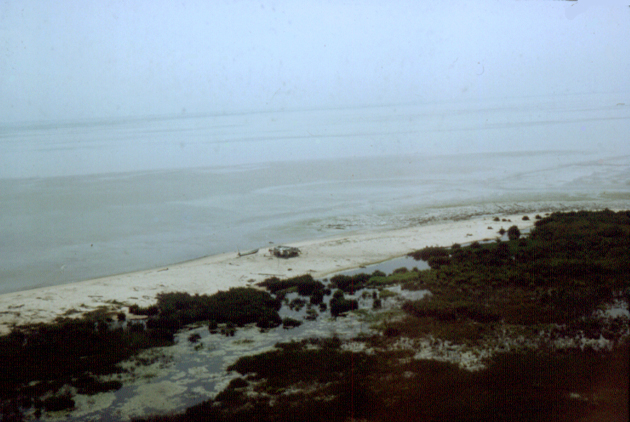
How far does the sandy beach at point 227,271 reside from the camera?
22.0m

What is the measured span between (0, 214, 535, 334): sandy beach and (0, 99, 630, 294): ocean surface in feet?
9.01

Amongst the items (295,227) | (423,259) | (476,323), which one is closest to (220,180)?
(295,227)

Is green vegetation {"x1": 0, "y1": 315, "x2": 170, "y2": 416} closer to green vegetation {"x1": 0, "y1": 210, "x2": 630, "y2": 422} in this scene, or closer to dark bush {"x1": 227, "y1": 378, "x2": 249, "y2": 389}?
green vegetation {"x1": 0, "y1": 210, "x2": 630, "y2": 422}

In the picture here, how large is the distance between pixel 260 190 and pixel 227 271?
89.3 feet

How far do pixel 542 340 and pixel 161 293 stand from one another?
52.4 feet

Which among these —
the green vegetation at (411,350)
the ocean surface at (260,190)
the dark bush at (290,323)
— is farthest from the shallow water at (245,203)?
the dark bush at (290,323)

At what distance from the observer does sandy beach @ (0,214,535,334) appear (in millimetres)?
21953

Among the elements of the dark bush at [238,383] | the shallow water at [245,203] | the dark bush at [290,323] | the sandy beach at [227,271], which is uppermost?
the shallow water at [245,203]

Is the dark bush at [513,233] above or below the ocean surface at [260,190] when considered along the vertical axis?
below

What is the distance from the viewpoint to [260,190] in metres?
53.6

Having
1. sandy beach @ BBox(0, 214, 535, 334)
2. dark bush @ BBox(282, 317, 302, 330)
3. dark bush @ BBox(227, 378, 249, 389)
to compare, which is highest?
sandy beach @ BBox(0, 214, 535, 334)

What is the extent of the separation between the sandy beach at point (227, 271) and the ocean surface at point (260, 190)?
2745mm

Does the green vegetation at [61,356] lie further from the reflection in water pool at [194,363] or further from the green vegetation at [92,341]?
the reflection in water pool at [194,363]

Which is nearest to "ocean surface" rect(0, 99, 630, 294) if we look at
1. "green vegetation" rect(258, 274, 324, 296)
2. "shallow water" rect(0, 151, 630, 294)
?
"shallow water" rect(0, 151, 630, 294)
